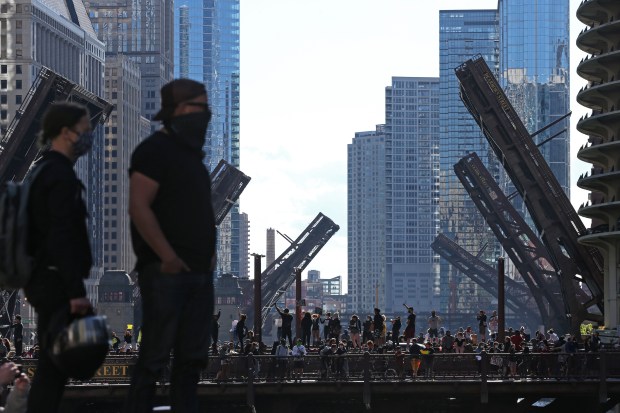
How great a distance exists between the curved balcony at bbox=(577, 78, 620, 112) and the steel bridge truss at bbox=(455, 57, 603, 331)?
3501 millimetres

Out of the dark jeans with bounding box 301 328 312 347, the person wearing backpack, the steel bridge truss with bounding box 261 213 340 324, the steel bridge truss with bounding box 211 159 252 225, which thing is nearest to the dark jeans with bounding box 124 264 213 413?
→ the person wearing backpack

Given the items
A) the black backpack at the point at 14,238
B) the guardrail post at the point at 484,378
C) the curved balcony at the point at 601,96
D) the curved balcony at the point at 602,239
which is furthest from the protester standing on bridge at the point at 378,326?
the black backpack at the point at 14,238

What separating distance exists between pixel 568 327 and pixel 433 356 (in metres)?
30.6

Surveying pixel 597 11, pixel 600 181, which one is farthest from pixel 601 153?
pixel 597 11

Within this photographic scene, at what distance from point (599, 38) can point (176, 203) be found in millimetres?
54219

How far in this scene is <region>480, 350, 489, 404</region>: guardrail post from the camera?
1515 inches

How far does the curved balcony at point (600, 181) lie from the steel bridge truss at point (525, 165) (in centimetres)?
140

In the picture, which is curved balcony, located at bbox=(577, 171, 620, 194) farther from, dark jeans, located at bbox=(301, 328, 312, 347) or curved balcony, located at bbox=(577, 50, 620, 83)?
dark jeans, located at bbox=(301, 328, 312, 347)

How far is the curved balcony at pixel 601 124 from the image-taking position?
5841 cm

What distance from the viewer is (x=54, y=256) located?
23.2ft

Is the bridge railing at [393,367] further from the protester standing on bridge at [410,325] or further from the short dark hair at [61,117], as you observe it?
the short dark hair at [61,117]

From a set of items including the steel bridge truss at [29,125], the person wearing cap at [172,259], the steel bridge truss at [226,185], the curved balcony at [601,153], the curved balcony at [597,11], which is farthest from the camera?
the steel bridge truss at [226,185]

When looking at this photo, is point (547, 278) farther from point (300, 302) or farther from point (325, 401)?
point (325, 401)

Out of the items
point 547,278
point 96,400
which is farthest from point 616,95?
point 96,400
